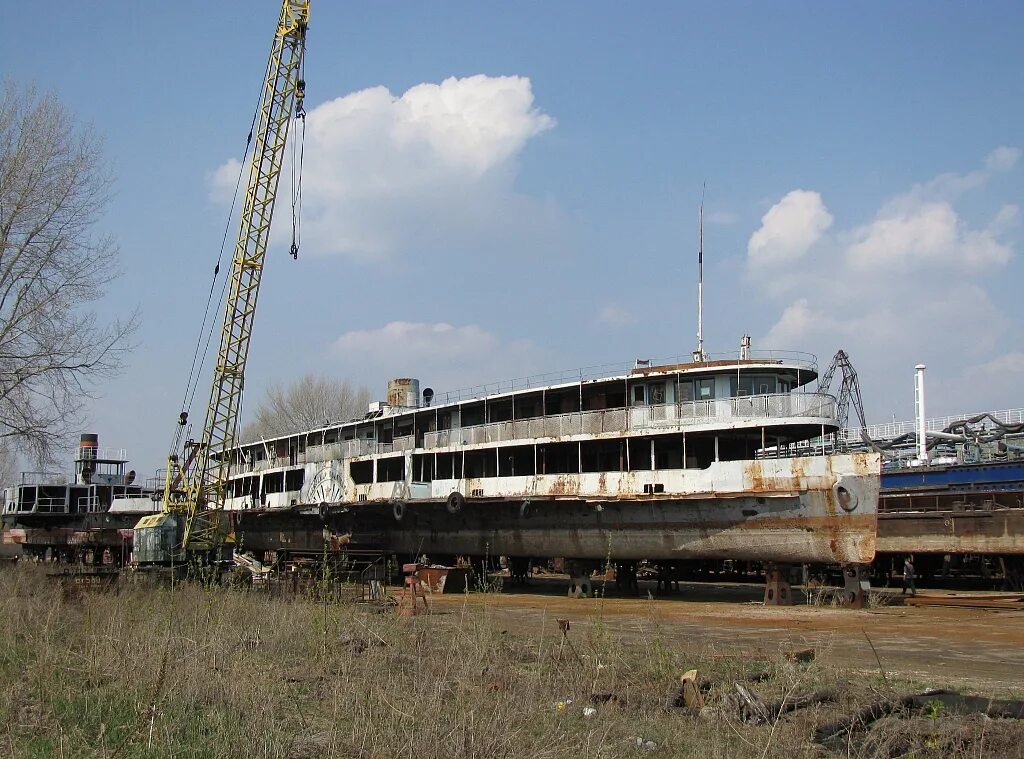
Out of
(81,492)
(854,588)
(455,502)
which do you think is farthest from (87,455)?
(854,588)

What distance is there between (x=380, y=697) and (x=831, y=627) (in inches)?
490

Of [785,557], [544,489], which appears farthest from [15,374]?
[785,557]

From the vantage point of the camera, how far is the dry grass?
25.0ft

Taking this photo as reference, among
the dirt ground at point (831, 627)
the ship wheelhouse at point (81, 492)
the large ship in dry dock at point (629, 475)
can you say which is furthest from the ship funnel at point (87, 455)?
the dirt ground at point (831, 627)

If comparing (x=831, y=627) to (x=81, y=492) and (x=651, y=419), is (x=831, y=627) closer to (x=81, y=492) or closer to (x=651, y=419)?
(x=651, y=419)

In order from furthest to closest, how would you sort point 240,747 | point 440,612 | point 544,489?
point 544,489
point 440,612
point 240,747

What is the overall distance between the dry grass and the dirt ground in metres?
0.97

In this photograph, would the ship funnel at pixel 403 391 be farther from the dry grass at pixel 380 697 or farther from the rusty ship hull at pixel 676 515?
the dry grass at pixel 380 697

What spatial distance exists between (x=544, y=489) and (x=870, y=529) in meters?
10.7

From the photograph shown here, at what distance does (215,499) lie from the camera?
36.8 m

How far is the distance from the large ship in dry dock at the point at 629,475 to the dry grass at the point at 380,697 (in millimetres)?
7621

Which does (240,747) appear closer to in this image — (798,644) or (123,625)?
(123,625)

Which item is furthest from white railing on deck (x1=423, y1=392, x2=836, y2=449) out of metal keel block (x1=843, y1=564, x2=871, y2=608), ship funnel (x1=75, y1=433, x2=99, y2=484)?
ship funnel (x1=75, y1=433, x2=99, y2=484)

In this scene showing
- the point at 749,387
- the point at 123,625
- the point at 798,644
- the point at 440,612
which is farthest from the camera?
the point at 749,387
